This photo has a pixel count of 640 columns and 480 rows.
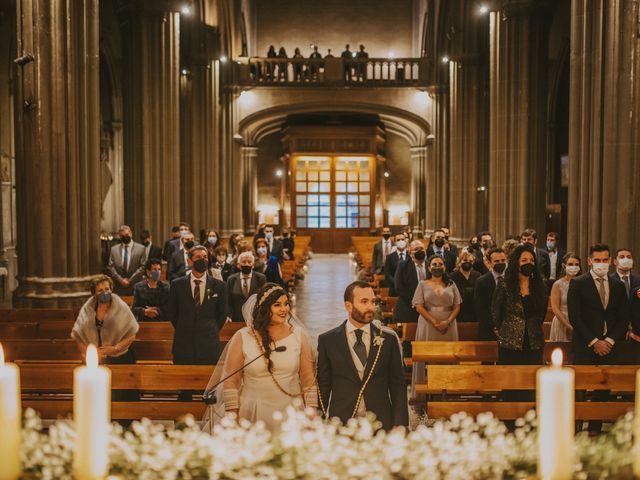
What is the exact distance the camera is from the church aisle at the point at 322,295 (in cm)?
1456

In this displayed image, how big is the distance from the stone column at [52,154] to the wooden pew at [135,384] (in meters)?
4.27

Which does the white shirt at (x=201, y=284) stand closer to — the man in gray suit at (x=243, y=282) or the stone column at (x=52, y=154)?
the man in gray suit at (x=243, y=282)

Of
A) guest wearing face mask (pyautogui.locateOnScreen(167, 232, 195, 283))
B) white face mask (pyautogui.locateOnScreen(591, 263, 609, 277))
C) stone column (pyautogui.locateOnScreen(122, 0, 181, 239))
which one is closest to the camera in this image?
white face mask (pyautogui.locateOnScreen(591, 263, 609, 277))

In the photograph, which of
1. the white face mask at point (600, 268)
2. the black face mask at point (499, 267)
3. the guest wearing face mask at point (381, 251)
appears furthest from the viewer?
the guest wearing face mask at point (381, 251)

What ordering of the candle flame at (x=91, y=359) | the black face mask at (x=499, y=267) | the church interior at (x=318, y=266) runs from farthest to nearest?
1. the black face mask at (x=499, y=267)
2. the church interior at (x=318, y=266)
3. the candle flame at (x=91, y=359)

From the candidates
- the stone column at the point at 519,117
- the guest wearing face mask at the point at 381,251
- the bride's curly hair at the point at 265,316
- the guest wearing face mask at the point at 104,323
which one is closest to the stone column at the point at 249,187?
the stone column at the point at 519,117

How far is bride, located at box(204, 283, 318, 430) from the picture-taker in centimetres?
440

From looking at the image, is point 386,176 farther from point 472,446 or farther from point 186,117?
point 472,446

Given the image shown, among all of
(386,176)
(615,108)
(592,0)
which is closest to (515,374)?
(615,108)

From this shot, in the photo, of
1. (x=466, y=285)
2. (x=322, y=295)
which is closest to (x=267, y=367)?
(x=466, y=285)

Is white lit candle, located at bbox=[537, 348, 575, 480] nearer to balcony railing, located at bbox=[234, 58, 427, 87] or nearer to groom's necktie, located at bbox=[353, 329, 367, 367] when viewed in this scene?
groom's necktie, located at bbox=[353, 329, 367, 367]

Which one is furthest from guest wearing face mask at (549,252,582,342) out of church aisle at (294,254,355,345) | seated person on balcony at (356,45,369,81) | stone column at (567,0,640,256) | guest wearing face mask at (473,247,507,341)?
seated person on balcony at (356,45,369,81)

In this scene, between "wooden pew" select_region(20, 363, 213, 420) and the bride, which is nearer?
the bride

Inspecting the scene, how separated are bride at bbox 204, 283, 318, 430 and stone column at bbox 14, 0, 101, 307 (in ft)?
22.2
